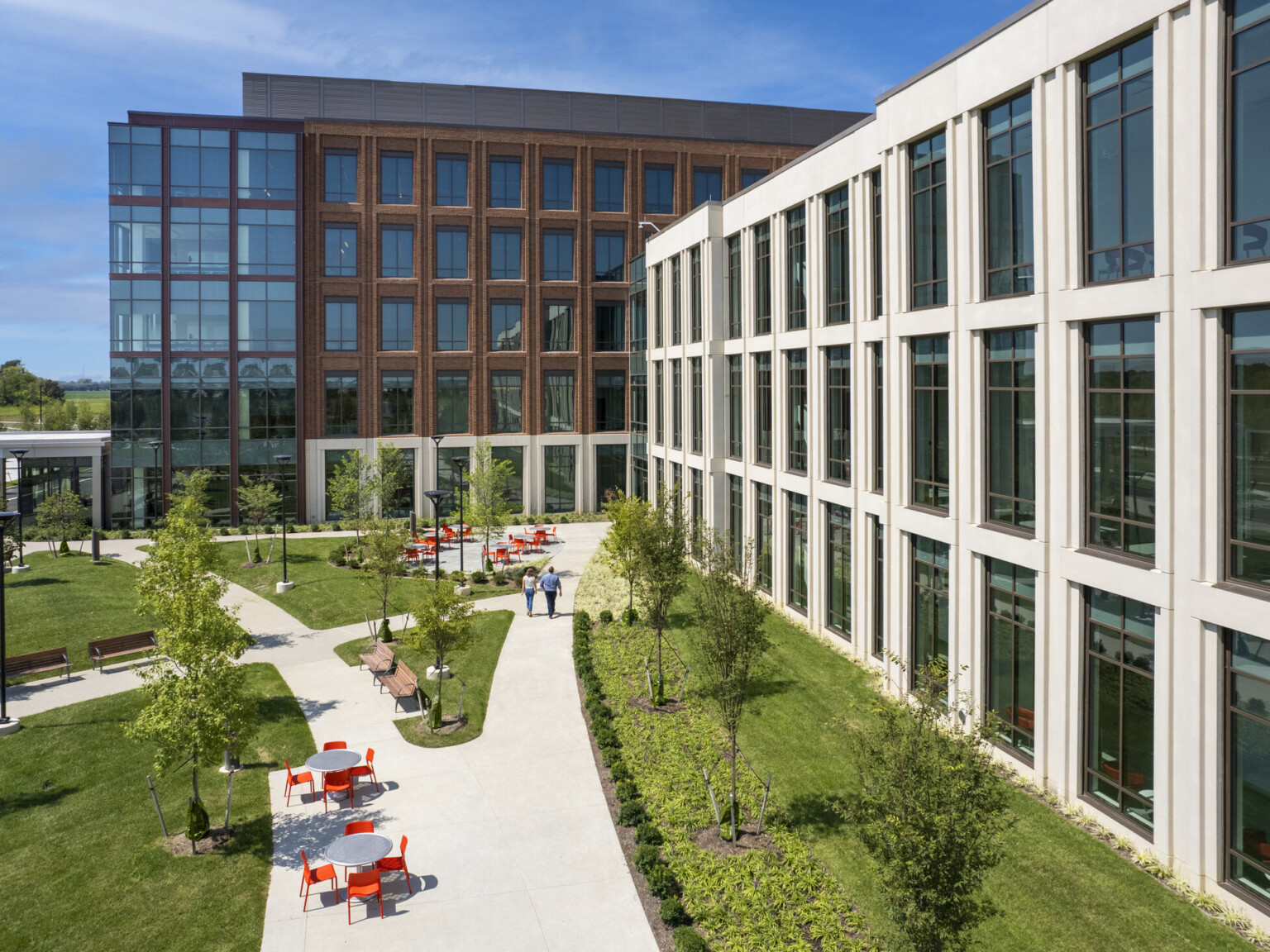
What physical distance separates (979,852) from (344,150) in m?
48.6

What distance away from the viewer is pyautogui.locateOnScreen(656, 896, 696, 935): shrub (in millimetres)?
11789

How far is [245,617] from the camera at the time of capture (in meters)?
29.1

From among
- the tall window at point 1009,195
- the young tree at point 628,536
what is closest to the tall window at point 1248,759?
the tall window at point 1009,195

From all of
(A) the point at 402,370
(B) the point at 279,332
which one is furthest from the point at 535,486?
(B) the point at 279,332

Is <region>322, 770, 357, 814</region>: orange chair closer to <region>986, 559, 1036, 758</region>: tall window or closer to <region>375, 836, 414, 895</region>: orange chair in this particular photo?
<region>375, 836, 414, 895</region>: orange chair

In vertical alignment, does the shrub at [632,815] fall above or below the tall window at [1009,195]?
below

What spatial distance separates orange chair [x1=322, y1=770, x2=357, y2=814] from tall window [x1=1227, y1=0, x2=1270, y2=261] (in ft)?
54.6

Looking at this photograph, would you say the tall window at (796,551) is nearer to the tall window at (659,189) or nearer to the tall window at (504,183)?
the tall window at (659,189)

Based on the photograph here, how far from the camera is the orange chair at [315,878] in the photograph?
12594 mm

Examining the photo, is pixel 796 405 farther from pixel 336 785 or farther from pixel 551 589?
pixel 336 785

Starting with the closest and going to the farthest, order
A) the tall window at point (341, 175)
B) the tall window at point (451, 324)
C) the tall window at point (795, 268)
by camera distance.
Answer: the tall window at point (795, 268) → the tall window at point (341, 175) → the tall window at point (451, 324)

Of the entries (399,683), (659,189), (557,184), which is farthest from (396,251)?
(399,683)

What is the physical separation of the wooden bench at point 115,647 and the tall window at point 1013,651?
21132 mm

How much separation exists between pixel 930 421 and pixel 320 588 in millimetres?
23584
